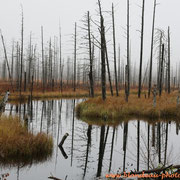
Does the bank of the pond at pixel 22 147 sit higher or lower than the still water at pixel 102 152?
higher

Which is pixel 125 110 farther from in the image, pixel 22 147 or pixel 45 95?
pixel 45 95

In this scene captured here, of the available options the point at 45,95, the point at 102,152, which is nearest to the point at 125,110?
the point at 102,152

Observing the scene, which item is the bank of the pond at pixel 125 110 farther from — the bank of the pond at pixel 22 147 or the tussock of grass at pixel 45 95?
the tussock of grass at pixel 45 95

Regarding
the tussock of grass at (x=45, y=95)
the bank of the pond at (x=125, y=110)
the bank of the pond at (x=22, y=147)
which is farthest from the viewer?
the tussock of grass at (x=45, y=95)

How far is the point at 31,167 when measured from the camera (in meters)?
6.05

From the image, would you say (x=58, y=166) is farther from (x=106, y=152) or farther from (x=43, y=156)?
(x=106, y=152)

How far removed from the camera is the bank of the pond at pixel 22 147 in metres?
6.50

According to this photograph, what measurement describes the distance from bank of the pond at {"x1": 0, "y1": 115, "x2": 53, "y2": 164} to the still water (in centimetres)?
36

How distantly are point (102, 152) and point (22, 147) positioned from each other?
2690 millimetres

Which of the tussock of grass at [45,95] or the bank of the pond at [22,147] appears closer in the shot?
the bank of the pond at [22,147]

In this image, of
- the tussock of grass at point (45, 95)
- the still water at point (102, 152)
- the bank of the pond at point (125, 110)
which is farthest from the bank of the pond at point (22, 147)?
the tussock of grass at point (45, 95)

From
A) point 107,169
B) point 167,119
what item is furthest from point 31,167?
point 167,119

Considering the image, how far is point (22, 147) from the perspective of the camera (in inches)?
267

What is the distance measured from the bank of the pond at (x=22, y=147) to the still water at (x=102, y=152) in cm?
36
